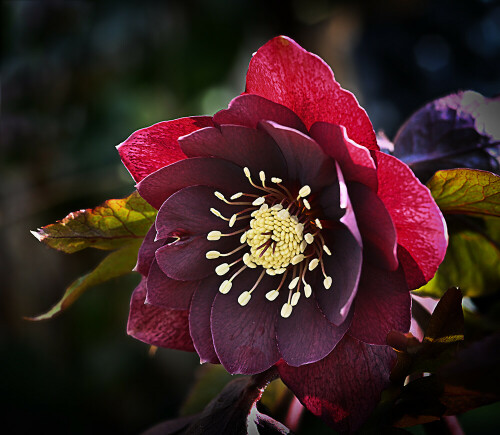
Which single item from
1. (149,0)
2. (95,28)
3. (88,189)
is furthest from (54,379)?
(149,0)

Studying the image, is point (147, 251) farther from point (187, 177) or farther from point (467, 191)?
point (467, 191)

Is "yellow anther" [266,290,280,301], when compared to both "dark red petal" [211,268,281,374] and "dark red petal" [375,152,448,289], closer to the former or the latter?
"dark red petal" [211,268,281,374]

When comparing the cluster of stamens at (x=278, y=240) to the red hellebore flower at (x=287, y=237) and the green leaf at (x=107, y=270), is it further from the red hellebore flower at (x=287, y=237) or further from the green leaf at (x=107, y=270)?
the green leaf at (x=107, y=270)

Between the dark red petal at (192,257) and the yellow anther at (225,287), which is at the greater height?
the dark red petal at (192,257)

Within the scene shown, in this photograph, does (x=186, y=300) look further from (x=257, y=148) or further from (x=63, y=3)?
(x=63, y=3)

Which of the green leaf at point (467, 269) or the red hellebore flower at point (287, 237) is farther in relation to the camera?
the green leaf at point (467, 269)

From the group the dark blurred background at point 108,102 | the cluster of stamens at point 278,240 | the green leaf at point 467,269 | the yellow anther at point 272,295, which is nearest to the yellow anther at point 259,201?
the cluster of stamens at point 278,240

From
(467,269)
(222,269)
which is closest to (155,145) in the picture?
(222,269)
